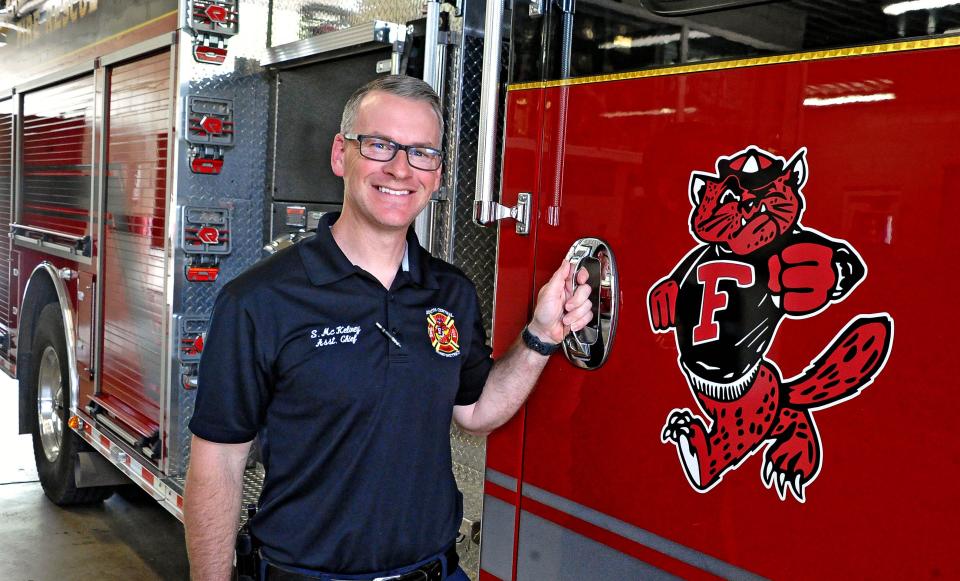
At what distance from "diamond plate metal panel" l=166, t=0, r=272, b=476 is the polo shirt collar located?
5.81 feet

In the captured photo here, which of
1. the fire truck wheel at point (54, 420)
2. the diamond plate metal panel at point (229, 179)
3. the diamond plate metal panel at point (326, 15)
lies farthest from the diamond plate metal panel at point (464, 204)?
the fire truck wheel at point (54, 420)

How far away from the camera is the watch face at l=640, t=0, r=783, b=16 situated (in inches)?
67.6

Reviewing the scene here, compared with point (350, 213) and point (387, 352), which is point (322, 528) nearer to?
point (387, 352)

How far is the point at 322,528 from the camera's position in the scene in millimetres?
2010

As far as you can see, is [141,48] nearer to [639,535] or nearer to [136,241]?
[136,241]

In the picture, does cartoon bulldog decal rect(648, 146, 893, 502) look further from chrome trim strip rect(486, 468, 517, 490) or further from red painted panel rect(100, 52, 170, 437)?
red painted panel rect(100, 52, 170, 437)

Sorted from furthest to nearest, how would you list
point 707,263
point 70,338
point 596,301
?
point 70,338 < point 596,301 < point 707,263

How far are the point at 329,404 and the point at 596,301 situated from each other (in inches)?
23.2

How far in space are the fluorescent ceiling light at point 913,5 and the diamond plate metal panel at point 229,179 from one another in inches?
113

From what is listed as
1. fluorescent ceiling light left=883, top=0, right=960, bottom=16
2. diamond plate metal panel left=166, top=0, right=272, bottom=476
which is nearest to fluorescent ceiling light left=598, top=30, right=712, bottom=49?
fluorescent ceiling light left=883, top=0, right=960, bottom=16

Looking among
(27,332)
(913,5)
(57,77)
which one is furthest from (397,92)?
(27,332)

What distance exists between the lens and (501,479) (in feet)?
7.52

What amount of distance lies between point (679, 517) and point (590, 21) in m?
1.03

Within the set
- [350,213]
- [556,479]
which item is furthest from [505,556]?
[350,213]
